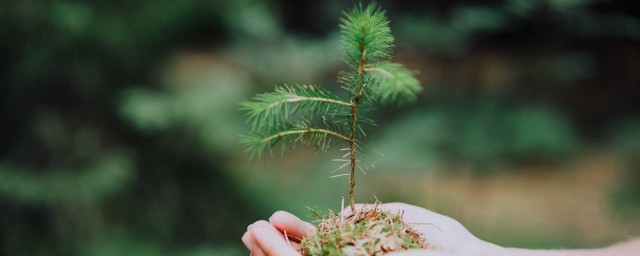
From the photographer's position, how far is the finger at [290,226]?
40.8 inches

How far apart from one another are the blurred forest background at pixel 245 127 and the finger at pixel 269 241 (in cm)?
159

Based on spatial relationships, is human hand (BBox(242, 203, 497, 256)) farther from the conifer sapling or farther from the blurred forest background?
the blurred forest background

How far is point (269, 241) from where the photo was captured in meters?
0.96

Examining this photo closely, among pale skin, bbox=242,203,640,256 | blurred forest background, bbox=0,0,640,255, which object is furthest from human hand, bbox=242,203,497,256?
blurred forest background, bbox=0,0,640,255

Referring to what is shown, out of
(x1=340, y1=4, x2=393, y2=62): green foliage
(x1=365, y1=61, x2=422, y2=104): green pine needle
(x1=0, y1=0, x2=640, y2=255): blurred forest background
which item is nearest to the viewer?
(x1=365, y1=61, x2=422, y2=104): green pine needle

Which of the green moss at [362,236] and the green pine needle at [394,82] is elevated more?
the green pine needle at [394,82]

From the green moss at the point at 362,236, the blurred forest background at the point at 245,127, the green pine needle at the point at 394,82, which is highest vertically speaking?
the blurred forest background at the point at 245,127

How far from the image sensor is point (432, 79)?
8.80ft

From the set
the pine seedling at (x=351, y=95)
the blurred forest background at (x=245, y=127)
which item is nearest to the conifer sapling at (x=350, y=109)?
the pine seedling at (x=351, y=95)

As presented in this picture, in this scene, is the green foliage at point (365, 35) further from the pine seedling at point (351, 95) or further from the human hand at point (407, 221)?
the human hand at point (407, 221)

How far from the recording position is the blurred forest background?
2572 millimetres

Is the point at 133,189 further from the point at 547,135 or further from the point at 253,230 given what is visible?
the point at 547,135

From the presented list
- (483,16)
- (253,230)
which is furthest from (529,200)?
(253,230)

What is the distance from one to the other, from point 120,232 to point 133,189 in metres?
0.24
